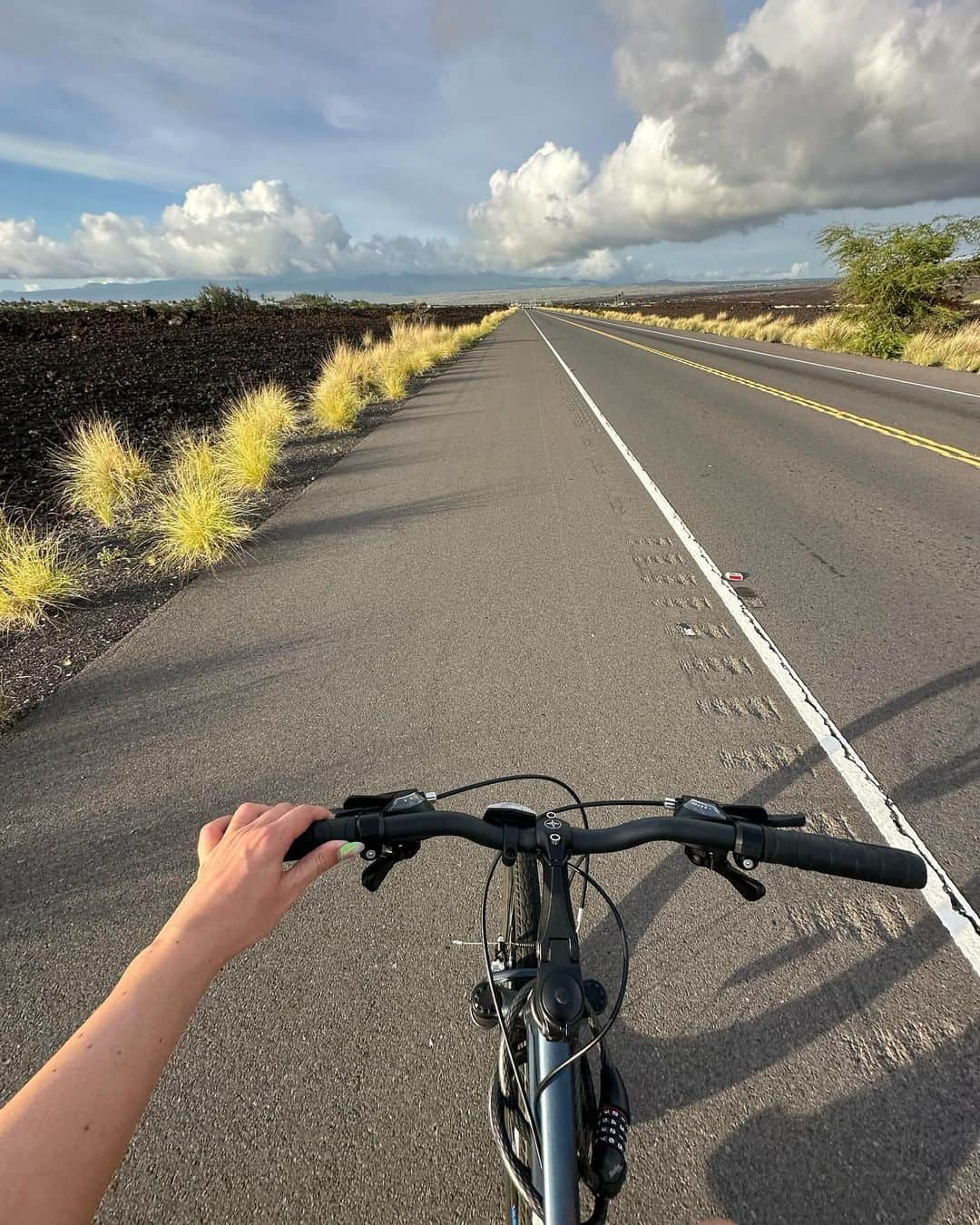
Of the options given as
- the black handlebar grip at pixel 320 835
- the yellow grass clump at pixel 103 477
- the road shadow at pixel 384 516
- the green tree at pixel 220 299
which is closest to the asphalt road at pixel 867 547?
the road shadow at pixel 384 516

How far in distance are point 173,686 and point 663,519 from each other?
4.65 metres

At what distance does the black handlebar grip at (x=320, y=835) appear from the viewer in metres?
1.13

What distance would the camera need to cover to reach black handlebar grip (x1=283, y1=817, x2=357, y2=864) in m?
1.13

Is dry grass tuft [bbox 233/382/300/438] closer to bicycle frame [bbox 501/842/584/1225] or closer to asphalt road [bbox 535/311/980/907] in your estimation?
asphalt road [bbox 535/311/980/907]

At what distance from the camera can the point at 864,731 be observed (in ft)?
9.74

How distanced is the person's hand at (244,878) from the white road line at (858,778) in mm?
1913

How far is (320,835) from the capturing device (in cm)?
115

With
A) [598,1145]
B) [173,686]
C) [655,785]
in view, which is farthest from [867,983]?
[173,686]

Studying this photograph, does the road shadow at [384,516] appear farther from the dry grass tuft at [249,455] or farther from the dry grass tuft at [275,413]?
the dry grass tuft at [275,413]

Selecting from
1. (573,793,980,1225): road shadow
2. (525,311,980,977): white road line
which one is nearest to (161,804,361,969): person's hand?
(573,793,980,1225): road shadow

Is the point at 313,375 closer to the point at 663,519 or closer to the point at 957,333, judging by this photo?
the point at 663,519

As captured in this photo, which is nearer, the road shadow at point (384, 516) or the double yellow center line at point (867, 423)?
the road shadow at point (384, 516)

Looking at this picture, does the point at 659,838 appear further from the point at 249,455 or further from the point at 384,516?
the point at 249,455

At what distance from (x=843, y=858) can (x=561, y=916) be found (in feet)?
1.90
